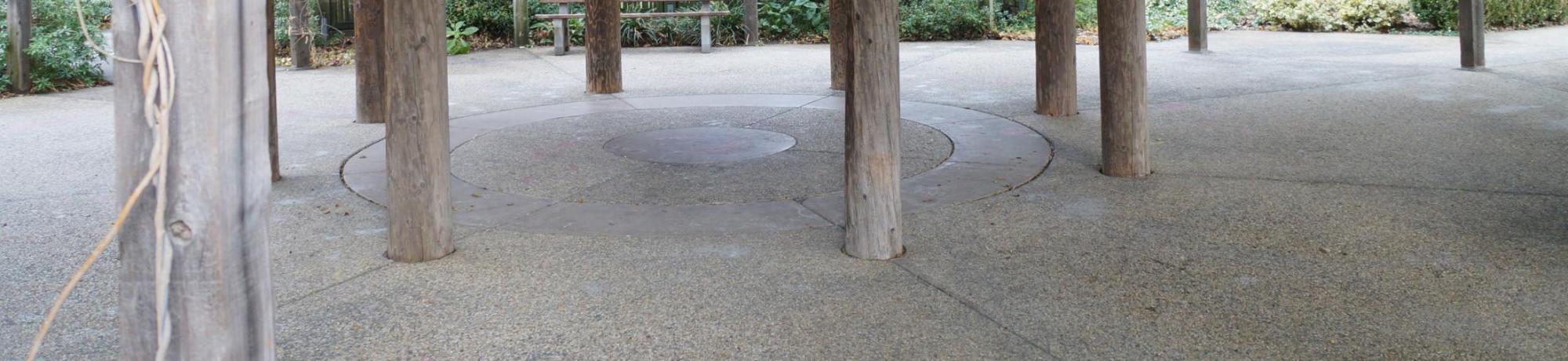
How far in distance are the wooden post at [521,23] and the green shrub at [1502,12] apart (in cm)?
1037

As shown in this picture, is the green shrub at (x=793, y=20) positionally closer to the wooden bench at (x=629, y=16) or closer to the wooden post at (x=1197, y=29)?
the wooden bench at (x=629, y=16)

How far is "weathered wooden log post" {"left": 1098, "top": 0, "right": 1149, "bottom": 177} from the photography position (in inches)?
221

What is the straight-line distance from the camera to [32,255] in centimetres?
434

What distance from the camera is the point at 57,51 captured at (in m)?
9.46

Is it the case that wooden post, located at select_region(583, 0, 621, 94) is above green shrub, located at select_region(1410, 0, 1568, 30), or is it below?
below

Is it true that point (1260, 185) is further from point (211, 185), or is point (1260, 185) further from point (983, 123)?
point (211, 185)

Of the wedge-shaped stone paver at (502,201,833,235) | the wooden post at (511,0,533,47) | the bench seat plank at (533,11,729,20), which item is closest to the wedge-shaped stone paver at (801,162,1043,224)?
the wedge-shaped stone paver at (502,201,833,235)

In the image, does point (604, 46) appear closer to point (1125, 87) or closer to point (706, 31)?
point (706, 31)

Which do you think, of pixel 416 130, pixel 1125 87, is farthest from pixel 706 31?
pixel 416 130

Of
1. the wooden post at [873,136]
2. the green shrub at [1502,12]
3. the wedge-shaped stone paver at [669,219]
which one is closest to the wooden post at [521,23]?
the wedge-shaped stone paver at [669,219]

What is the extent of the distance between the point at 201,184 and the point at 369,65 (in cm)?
604

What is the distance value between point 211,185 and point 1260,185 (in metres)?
4.64

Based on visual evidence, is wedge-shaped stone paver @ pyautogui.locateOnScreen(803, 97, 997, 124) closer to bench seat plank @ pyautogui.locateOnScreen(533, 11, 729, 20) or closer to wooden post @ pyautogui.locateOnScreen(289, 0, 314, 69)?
A: bench seat plank @ pyautogui.locateOnScreen(533, 11, 729, 20)

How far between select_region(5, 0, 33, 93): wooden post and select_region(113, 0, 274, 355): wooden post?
26.9 ft
